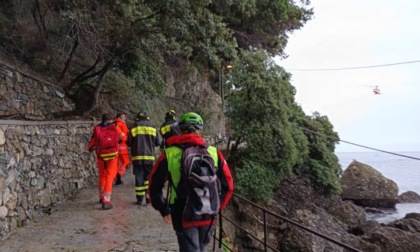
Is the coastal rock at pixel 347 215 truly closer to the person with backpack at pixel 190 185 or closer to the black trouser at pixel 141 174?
the black trouser at pixel 141 174

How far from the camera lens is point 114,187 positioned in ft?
31.3

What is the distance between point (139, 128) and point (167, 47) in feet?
11.2

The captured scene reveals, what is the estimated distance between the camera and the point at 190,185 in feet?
10.3

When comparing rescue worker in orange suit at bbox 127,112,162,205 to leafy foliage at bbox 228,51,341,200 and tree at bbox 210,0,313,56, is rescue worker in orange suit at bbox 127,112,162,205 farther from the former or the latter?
tree at bbox 210,0,313,56

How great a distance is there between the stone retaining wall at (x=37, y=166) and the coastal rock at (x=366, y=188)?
23012 mm

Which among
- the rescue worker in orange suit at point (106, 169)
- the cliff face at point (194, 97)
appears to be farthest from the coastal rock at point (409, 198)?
the rescue worker in orange suit at point (106, 169)

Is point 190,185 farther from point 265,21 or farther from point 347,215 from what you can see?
point 265,21

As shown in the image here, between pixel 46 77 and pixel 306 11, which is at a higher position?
pixel 306 11

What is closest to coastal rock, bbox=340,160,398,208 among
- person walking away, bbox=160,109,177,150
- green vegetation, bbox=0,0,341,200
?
green vegetation, bbox=0,0,341,200

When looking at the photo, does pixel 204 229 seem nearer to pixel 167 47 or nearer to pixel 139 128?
pixel 139 128

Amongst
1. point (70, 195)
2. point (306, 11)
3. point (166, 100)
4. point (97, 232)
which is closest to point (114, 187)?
point (70, 195)

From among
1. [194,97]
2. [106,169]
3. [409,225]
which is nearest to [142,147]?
[106,169]

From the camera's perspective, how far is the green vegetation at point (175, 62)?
972cm

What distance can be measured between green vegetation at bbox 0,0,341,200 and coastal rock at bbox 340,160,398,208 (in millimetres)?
9956
